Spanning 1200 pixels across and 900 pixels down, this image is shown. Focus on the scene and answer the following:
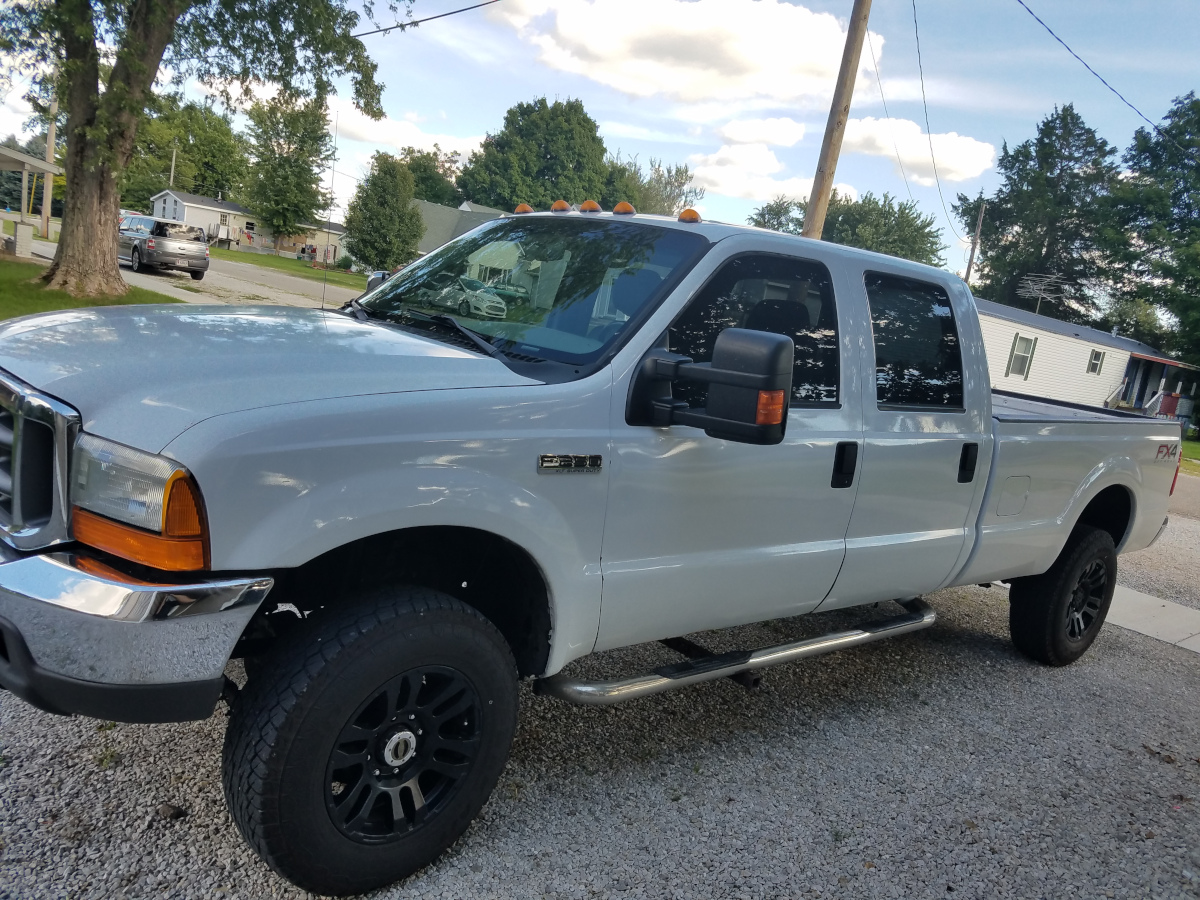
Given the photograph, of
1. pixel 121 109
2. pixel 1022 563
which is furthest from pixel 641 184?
pixel 1022 563

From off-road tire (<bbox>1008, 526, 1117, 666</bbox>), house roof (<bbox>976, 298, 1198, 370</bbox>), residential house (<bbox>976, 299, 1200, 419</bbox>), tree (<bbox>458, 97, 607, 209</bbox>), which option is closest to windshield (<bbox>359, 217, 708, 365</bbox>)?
off-road tire (<bbox>1008, 526, 1117, 666</bbox>)

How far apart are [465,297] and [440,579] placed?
1.09 m

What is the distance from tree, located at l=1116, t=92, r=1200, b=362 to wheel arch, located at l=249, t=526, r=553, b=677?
43278 mm

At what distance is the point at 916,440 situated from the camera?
3779mm

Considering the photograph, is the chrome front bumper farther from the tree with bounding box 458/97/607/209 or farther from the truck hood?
the tree with bounding box 458/97/607/209

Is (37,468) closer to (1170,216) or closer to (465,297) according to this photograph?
(465,297)

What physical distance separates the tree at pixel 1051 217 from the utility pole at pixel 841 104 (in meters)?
54.4

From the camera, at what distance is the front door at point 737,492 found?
9.57 feet

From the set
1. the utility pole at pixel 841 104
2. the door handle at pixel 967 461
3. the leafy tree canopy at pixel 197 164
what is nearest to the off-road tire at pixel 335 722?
the door handle at pixel 967 461

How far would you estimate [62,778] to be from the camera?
9.68ft

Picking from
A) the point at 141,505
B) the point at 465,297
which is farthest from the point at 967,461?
the point at 141,505

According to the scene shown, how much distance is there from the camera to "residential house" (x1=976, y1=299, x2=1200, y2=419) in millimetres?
34281

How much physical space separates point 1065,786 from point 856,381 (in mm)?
1884

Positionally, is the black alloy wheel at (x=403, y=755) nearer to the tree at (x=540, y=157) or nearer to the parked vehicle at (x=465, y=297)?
the parked vehicle at (x=465, y=297)
